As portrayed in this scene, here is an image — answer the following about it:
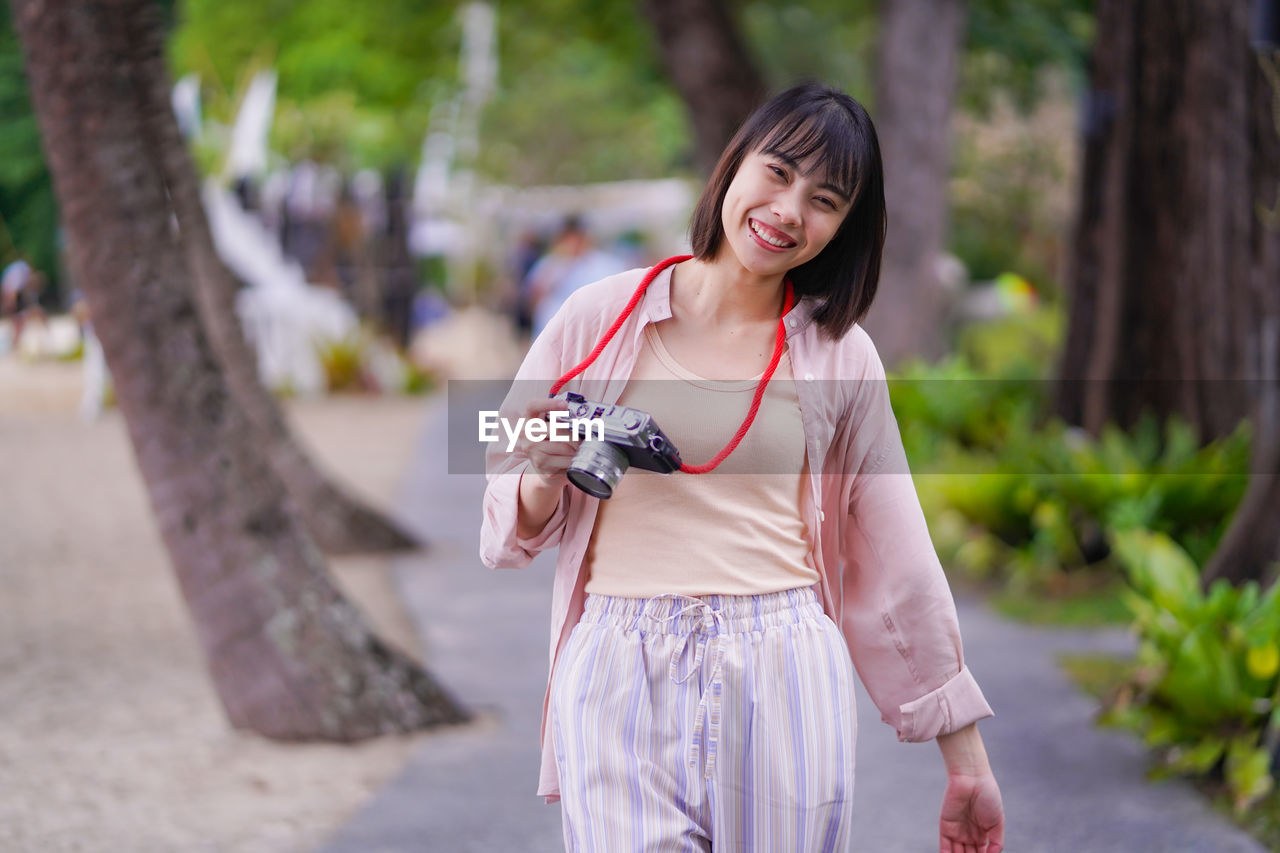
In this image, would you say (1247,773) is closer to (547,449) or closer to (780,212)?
(780,212)

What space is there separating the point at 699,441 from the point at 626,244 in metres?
34.1

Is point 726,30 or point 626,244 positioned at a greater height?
point 726,30

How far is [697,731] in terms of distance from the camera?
2.22m

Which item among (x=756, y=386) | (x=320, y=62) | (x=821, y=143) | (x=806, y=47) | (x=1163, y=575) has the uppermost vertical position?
(x=806, y=47)

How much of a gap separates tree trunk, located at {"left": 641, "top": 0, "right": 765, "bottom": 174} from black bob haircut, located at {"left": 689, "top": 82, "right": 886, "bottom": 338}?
9.19 meters

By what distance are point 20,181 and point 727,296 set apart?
24.1 ft

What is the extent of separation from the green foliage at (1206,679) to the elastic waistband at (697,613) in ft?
8.29

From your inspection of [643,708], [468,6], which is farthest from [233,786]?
[468,6]

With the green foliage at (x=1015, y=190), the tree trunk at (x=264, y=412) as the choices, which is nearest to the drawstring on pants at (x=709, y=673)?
the tree trunk at (x=264, y=412)

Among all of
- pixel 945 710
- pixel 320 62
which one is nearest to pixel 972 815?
pixel 945 710

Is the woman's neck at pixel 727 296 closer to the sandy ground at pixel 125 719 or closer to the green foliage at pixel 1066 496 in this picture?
the sandy ground at pixel 125 719

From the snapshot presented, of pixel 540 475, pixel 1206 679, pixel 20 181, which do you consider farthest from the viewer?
pixel 20 181

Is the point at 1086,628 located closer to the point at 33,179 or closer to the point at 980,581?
the point at 980,581

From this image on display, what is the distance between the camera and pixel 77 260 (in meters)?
4.97
